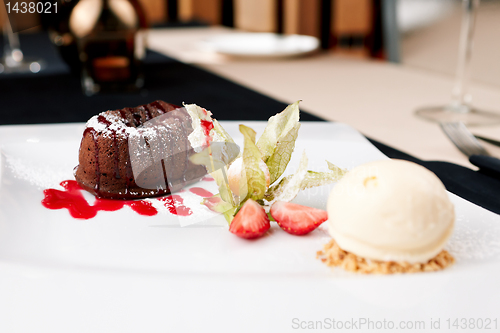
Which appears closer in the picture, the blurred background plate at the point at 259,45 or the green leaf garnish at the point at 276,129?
the green leaf garnish at the point at 276,129

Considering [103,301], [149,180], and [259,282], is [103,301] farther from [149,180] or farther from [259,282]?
[149,180]

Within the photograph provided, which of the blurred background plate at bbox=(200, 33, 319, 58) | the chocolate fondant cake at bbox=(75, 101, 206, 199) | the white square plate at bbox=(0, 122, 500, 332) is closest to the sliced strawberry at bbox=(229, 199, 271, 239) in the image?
Answer: the white square plate at bbox=(0, 122, 500, 332)

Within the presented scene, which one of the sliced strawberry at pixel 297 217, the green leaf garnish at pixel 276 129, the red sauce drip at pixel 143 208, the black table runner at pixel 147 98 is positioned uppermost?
the green leaf garnish at pixel 276 129

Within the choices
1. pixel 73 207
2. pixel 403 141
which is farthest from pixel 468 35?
pixel 73 207

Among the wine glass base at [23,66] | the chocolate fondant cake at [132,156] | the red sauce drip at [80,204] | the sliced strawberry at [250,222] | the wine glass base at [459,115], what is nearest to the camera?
the sliced strawberry at [250,222]

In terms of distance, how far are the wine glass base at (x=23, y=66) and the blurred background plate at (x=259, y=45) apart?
0.84m

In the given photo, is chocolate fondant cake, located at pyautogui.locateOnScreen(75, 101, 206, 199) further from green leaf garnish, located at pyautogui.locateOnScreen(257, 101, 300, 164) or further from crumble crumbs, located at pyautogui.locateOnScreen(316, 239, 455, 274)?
crumble crumbs, located at pyautogui.locateOnScreen(316, 239, 455, 274)

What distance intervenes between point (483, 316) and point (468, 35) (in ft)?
4.03

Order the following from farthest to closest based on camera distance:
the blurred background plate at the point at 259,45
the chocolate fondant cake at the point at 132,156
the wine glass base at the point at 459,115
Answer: the blurred background plate at the point at 259,45 → the wine glass base at the point at 459,115 → the chocolate fondant cake at the point at 132,156

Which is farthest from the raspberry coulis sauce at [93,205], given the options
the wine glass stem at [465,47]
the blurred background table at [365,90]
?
the wine glass stem at [465,47]

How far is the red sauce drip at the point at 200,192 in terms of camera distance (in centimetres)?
99

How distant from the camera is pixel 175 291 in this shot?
0.61m

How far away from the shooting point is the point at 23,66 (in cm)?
236

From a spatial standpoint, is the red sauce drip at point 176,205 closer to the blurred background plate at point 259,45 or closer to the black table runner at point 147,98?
the black table runner at point 147,98
